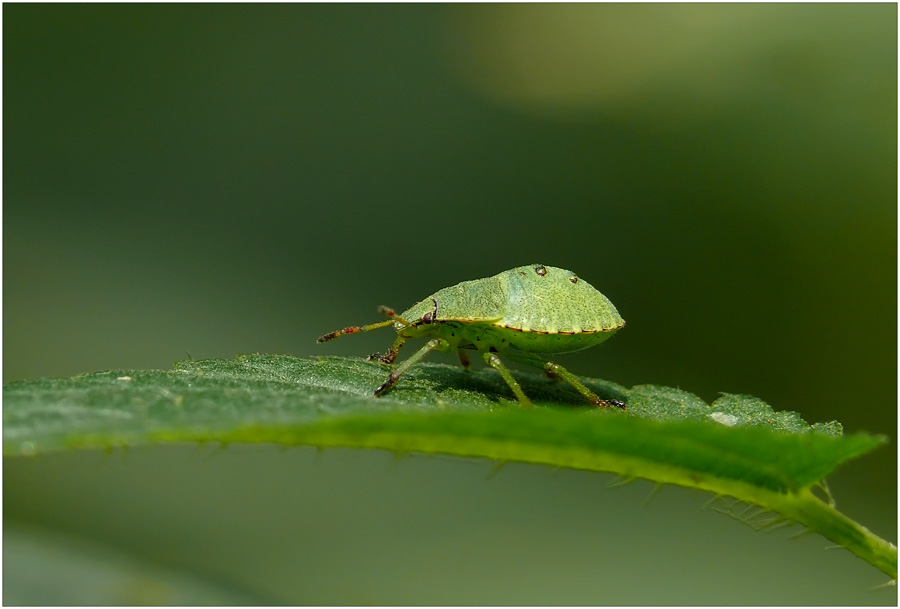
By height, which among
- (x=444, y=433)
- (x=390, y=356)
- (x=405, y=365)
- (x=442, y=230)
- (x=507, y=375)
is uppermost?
(x=442, y=230)

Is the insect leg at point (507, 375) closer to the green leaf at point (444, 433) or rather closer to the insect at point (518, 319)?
the insect at point (518, 319)

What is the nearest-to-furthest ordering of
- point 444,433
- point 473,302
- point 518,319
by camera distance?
point 444,433
point 518,319
point 473,302

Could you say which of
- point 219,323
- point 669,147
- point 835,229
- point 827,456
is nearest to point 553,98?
point 669,147

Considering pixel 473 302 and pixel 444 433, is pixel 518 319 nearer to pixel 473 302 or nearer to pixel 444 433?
pixel 473 302

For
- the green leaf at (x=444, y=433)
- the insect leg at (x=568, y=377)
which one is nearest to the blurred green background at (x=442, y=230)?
the insect leg at (x=568, y=377)

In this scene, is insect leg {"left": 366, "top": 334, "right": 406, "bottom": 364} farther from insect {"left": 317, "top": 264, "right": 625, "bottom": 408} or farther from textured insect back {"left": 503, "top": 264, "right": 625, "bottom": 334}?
textured insect back {"left": 503, "top": 264, "right": 625, "bottom": 334}

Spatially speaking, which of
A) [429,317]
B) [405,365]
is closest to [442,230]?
[429,317]
